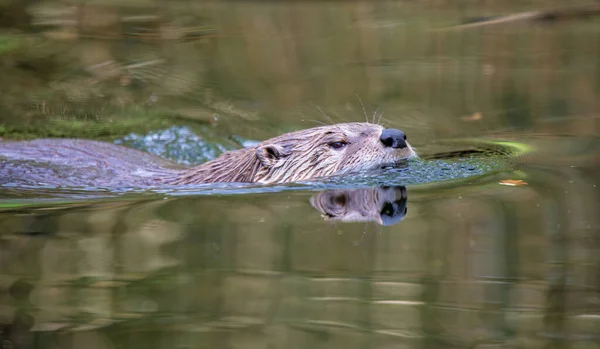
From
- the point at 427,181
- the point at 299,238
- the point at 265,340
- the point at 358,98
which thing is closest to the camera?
the point at 265,340

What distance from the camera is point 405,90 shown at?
9320mm

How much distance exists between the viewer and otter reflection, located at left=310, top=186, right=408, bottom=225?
4898 mm

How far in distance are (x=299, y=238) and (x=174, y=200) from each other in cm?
128

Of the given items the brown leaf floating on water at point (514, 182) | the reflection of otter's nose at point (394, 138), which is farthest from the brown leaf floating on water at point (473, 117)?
the reflection of otter's nose at point (394, 138)

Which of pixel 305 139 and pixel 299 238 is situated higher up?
pixel 305 139

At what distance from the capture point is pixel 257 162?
608 centimetres

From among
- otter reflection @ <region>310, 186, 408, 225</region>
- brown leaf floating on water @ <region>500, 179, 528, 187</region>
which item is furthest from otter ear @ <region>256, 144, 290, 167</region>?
brown leaf floating on water @ <region>500, 179, 528, 187</region>

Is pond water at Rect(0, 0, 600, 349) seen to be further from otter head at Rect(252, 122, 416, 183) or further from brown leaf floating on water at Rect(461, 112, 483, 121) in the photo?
otter head at Rect(252, 122, 416, 183)

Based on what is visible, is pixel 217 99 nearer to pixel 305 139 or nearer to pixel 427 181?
pixel 305 139

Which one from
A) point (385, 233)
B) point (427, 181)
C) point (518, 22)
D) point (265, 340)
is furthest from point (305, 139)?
point (518, 22)

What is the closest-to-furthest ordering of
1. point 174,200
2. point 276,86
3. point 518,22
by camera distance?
point 174,200, point 276,86, point 518,22

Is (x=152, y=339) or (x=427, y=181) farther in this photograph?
(x=427, y=181)

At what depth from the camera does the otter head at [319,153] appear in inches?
234

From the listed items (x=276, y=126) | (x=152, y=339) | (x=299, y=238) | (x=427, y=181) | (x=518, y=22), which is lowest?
(x=152, y=339)
